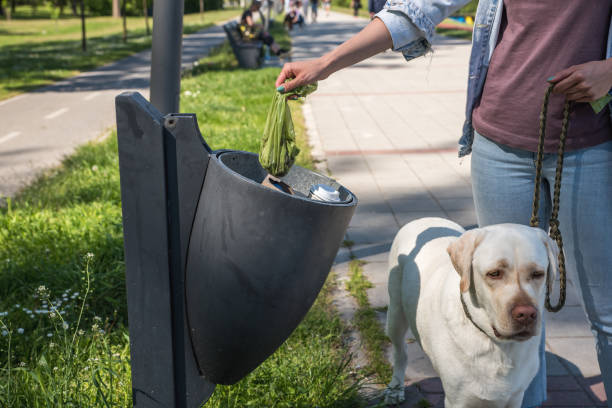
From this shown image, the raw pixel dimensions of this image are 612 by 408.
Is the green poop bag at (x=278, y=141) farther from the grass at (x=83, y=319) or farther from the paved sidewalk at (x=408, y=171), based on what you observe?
the grass at (x=83, y=319)

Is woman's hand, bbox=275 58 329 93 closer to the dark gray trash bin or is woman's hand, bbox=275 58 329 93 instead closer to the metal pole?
the dark gray trash bin

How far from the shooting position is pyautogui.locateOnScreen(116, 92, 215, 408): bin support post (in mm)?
1817

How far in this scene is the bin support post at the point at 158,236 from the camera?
1.82 metres

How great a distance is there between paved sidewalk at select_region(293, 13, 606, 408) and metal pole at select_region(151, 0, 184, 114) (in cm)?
106

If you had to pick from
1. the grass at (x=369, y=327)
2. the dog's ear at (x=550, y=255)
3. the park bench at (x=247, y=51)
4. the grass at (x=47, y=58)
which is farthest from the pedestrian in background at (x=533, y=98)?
the park bench at (x=247, y=51)

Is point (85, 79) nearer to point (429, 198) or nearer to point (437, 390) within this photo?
point (429, 198)

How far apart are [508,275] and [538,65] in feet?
2.36

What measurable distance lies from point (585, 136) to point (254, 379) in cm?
174

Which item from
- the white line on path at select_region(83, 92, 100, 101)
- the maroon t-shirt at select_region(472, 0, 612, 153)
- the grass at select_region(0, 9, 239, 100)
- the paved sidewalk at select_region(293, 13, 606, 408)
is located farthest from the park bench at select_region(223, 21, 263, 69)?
the maroon t-shirt at select_region(472, 0, 612, 153)

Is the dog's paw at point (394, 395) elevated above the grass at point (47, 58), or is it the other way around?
the grass at point (47, 58)

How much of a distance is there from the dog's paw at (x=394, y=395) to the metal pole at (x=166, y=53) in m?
1.62

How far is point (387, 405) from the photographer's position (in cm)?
300

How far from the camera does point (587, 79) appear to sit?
207 centimetres

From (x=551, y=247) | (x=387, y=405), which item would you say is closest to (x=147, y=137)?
(x=551, y=247)
